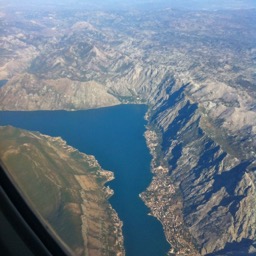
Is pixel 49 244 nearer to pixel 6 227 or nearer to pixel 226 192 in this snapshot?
pixel 6 227

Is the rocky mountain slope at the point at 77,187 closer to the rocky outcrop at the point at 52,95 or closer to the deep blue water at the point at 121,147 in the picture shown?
the deep blue water at the point at 121,147

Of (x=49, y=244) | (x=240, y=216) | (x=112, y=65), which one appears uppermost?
(x=49, y=244)

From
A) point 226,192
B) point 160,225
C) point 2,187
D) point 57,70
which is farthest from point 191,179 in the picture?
point 57,70

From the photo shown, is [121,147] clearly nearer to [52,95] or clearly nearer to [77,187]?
[77,187]

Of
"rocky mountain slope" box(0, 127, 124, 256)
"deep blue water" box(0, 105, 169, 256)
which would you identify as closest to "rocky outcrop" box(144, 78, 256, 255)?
"deep blue water" box(0, 105, 169, 256)

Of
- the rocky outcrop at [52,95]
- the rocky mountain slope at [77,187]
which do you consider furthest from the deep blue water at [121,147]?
the rocky outcrop at [52,95]
